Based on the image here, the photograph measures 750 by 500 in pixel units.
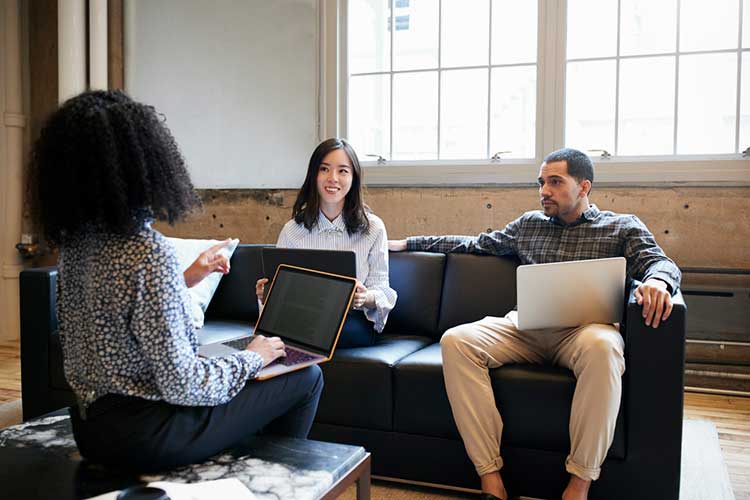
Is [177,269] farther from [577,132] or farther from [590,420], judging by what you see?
[577,132]

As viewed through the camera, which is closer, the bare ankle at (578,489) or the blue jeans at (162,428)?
the blue jeans at (162,428)

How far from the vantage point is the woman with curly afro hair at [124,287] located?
127 cm

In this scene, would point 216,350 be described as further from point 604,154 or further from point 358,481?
point 604,154

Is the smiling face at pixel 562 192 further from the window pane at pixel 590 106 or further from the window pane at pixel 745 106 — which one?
the window pane at pixel 745 106

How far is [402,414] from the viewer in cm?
229

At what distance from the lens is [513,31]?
150 inches

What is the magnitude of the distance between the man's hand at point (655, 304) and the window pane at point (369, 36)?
2.55 metres

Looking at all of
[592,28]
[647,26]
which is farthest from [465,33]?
[647,26]

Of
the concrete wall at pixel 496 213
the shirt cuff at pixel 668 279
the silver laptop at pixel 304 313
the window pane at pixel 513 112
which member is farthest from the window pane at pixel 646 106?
the silver laptop at pixel 304 313

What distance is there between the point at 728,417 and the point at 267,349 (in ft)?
7.95

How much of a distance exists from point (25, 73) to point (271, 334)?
3911mm

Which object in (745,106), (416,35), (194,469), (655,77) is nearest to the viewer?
(194,469)

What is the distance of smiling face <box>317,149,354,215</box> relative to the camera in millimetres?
2758

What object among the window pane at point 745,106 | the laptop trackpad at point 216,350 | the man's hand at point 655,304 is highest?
the window pane at point 745,106
